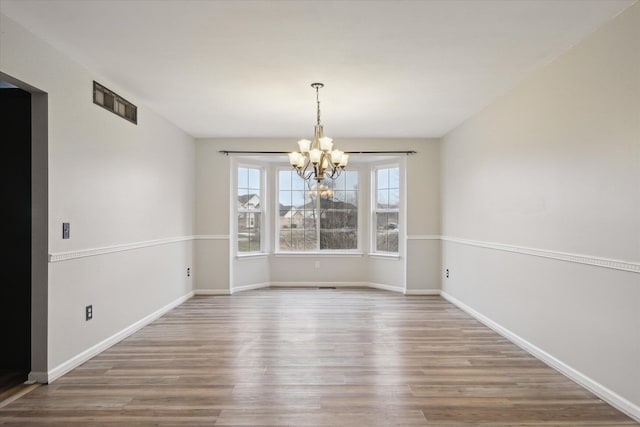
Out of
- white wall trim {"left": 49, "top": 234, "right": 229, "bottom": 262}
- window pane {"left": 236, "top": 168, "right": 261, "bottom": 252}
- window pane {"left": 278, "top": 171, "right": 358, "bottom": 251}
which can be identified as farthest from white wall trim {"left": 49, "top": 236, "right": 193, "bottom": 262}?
window pane {"left": 278, "top": 171, "right": 358, "bottom": 251}

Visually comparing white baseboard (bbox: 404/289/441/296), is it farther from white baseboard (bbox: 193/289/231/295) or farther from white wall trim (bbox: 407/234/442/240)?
white baseboard (bbox: 193/289/231/295)

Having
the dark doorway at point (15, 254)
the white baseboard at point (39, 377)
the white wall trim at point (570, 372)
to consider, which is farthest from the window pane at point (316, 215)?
the white baseboard at point (39, 377)

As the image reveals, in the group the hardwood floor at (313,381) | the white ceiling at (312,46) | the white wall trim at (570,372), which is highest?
the white ceiling at (312,46)

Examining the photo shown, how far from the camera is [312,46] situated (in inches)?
119

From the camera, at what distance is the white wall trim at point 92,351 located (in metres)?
2.98

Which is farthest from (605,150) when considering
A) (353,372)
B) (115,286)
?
(115,286)

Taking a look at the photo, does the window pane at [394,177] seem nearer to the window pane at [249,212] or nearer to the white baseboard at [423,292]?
the white baseboard at [423,292]

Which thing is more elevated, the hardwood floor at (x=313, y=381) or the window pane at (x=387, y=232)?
the window pane at (x=387, y=232)

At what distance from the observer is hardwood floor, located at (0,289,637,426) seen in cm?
250

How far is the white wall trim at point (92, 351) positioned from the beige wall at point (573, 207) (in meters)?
3.90

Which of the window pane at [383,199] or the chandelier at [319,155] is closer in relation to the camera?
the chandelier at [319,155]

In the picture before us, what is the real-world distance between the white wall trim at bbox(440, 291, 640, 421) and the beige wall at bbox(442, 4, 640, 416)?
0.03m

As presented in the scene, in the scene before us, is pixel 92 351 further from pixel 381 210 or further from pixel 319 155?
pixel 381 210

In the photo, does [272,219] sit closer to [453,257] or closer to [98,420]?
[453,257]
